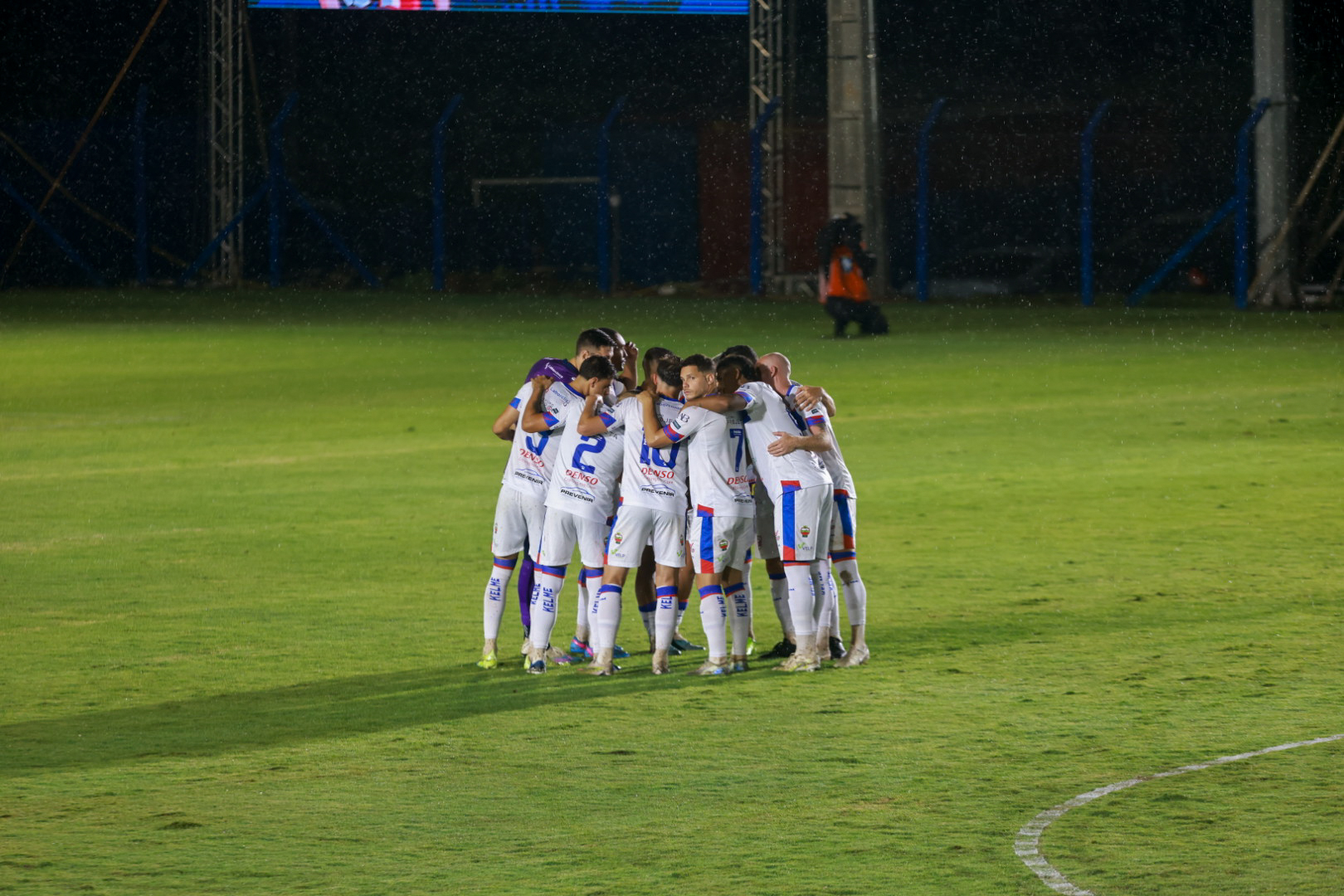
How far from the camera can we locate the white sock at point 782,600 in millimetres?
9867

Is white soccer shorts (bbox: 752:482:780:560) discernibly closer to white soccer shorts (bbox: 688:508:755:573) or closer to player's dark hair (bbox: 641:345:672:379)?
white soccer shorts (bbox: 688:508:755:573)

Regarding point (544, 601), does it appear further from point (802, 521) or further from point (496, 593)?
point (802, 521)

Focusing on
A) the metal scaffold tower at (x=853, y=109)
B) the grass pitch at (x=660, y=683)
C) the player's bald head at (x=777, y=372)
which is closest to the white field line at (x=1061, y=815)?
the grass pitch at (x=660, y=683)

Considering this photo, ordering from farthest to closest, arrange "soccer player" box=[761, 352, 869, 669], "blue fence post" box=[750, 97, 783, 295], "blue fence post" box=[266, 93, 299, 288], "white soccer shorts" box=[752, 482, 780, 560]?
"blue fence post" box=[266, 93, 299, 288] < "blue fence post" box=[750, 97, 783, 295] < "white soccer shorts" box=[752, 482, 780, 560] < "soccer player" box=[761, 352, 869, 669]

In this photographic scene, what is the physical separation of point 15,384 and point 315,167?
94.2 feet

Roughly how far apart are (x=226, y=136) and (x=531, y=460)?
3182 cm

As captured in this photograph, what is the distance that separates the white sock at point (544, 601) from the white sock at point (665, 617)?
0.47 m

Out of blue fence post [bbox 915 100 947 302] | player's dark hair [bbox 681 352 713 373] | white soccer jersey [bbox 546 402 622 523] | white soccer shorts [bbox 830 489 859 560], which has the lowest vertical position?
white soccer shorts [bbox 830 489 859 560]

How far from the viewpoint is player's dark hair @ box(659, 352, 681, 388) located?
367 inches

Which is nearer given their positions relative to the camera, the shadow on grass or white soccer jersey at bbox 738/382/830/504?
the shadow on grass

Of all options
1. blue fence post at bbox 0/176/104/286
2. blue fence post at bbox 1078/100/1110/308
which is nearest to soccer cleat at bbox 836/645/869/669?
blue fence post at bbox 1078/100/1110/308

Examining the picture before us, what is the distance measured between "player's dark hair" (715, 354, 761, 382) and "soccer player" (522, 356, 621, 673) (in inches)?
20.4

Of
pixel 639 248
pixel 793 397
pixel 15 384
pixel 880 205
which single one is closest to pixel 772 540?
pixel 793 397

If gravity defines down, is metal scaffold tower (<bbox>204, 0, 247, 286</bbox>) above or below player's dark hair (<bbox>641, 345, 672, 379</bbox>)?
above
